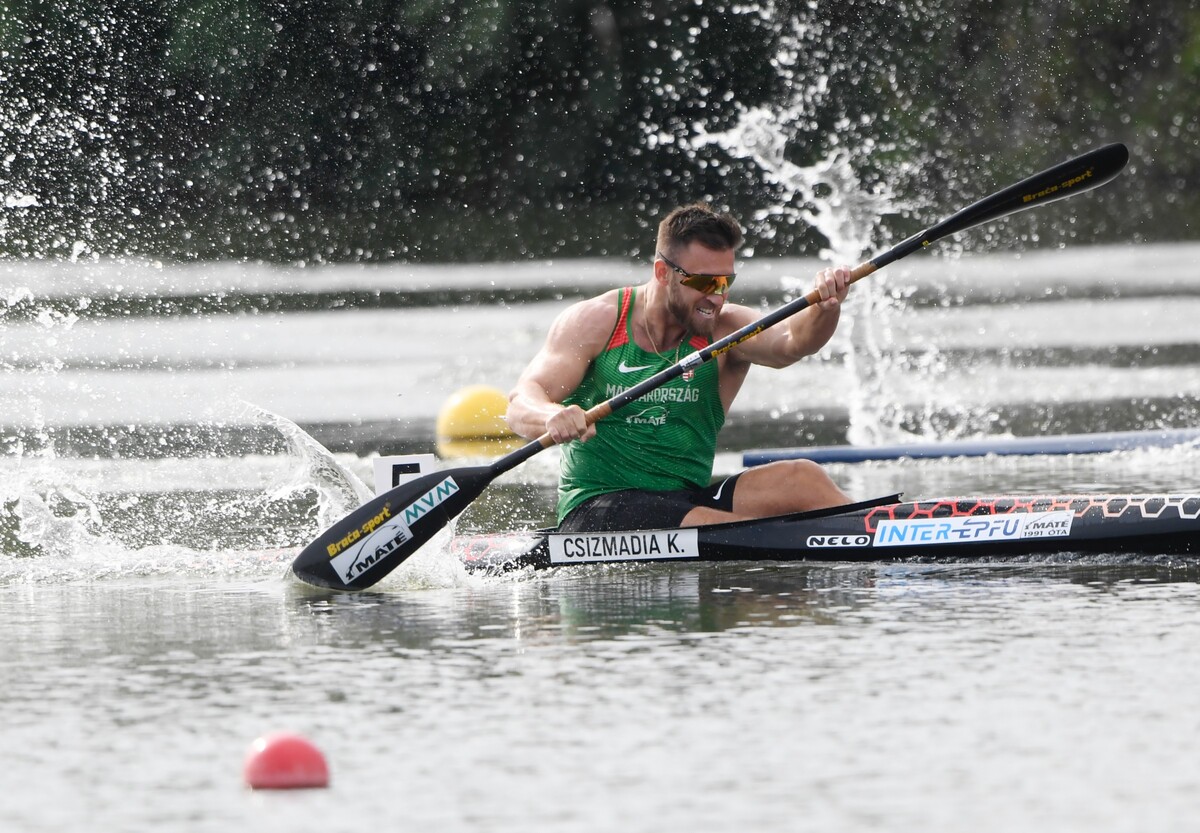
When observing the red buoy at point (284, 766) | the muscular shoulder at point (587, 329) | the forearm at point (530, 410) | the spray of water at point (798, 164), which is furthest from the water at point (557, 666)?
the spray of water at point (798, 164)

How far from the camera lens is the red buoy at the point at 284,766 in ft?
13.5

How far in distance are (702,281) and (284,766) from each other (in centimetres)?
326

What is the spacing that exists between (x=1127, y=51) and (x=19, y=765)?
34.5 metres

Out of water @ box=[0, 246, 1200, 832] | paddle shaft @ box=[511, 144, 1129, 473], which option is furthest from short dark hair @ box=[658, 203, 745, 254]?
water @ box=[0, 246, 1200, 832]

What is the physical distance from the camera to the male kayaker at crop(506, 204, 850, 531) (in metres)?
7.02

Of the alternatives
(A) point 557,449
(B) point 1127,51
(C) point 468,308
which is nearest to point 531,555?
(A) point 557,449

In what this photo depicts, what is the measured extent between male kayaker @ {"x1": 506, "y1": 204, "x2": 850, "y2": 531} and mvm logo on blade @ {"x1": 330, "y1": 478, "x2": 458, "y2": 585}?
0.39m

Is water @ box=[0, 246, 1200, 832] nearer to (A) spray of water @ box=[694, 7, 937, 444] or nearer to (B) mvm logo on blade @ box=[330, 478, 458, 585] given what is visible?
(B) mvm logo on blade @ box=[330, 478, 458, 585]

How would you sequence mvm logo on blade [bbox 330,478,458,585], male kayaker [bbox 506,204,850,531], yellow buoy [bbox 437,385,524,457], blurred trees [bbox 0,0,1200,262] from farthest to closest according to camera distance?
blurred trees [bbox 0,0,1200,262]
yellow buoy [bbox 437,385,524,457]
male kayaker [bbox 506,204,850,531]
mvm logo on blade [bbox 330,478,458,585]

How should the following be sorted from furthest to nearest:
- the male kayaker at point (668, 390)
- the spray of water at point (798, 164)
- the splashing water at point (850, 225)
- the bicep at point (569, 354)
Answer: the spray of water at point (798, 164)
the splashing water at point (850, 225)
the bicep at point (569, 354)
the male kayaker at point (668, 390)

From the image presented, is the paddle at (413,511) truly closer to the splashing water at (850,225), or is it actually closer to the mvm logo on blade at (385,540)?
the mvm logo on blade at (385,540)

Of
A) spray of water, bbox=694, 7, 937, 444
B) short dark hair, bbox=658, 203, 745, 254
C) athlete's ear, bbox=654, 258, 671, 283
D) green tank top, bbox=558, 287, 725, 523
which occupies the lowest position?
green tank top, bbox=558, 287, 725, 523

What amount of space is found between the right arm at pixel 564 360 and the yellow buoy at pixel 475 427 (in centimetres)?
440

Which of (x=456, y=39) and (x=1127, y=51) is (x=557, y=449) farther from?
(x=1127, y=51)
